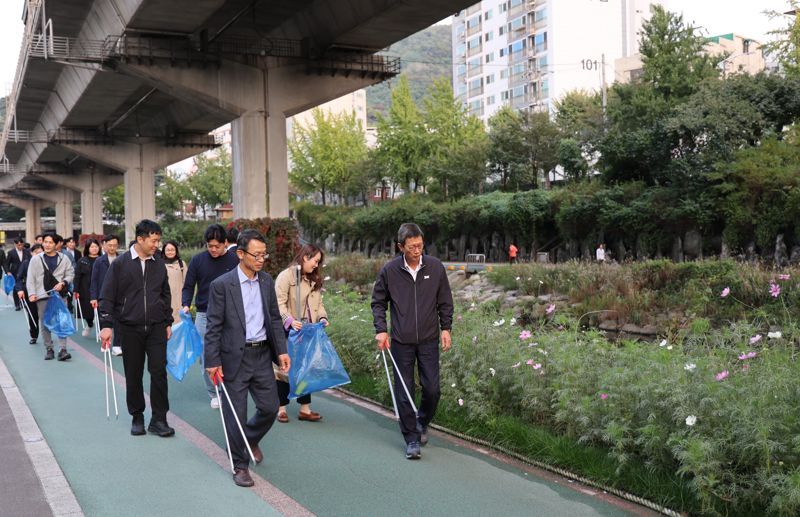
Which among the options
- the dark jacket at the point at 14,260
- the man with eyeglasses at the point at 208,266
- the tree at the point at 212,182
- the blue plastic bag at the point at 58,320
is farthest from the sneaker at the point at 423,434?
the tree at the point at 212,182

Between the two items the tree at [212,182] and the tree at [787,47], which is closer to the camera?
the tree at [787,47]

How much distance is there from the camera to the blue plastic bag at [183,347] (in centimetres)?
870

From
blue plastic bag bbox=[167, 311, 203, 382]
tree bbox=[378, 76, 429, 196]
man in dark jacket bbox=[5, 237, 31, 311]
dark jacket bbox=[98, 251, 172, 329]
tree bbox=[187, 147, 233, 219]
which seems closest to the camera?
dark jacket bbox=[98, 251, 172, 329]

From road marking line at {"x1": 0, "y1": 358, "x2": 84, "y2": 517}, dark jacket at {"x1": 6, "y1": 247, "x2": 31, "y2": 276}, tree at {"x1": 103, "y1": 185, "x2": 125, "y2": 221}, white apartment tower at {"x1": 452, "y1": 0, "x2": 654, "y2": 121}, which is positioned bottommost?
road marking line at {"x1": 0, "y1": 358, "x2": 84, "y2": 517}

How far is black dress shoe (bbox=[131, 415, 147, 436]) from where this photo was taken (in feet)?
26.5

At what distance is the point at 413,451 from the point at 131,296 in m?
3.20

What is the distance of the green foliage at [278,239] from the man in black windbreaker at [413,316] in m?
18.5

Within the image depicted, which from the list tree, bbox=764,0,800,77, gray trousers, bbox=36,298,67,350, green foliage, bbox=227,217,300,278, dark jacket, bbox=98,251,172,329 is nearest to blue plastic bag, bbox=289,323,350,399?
dark jacket, bbox=98,251,172,329

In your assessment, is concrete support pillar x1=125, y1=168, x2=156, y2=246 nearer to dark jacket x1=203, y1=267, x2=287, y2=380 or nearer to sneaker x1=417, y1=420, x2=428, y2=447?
sneaker x1=417, y1=420, x2=428, y2=447

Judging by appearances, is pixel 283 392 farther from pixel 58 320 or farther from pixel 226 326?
pixel 58 320

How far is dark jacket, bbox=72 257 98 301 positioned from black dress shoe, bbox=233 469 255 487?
10365 mm

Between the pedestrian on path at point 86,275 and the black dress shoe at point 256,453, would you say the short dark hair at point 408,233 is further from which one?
the pedestrian on path at point 86,275

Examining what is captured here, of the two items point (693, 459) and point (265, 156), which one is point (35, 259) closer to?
point (693, 459)

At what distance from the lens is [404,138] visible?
60.2 meters
